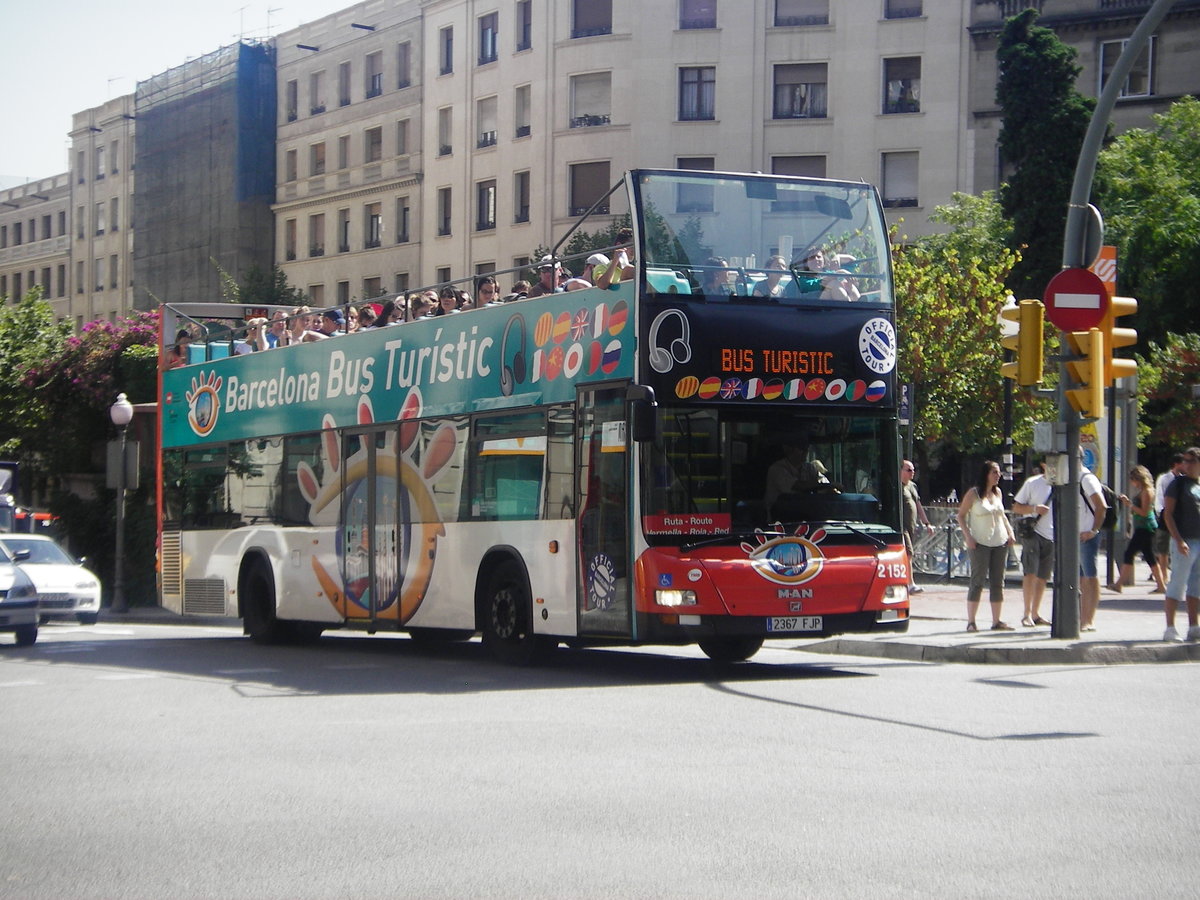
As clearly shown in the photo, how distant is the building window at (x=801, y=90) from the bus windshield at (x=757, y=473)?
40.1 meters

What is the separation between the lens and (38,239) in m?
88.8

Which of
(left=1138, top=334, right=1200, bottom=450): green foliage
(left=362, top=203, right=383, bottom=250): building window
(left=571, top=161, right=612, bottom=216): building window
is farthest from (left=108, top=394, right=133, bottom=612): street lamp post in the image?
(left=362, top=203, right=383, bottom=250): building window

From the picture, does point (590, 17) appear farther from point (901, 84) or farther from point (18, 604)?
point (18, 604)

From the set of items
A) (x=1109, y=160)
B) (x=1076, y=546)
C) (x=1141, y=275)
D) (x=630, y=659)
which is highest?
(x=1109, y=160)

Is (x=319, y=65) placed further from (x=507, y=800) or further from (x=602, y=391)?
(x=507, y=800)

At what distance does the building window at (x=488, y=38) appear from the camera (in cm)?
5669

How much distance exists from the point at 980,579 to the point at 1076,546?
69.3 inches

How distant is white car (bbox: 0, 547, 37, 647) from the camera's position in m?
20.2

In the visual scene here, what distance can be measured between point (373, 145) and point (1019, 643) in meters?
49.8

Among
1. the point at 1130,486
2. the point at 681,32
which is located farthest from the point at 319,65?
the point at 1130,486

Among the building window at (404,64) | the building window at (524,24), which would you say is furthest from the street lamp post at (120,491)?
the building window at (404,64)

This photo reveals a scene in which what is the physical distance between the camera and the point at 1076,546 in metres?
15.6

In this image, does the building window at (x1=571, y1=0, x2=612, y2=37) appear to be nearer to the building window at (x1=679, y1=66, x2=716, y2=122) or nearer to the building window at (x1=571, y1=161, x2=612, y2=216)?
the building window at (x1=679, y1=66, x2=716, y2=122)

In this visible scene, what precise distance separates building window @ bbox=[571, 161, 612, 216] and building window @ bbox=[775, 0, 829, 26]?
24.1ft
